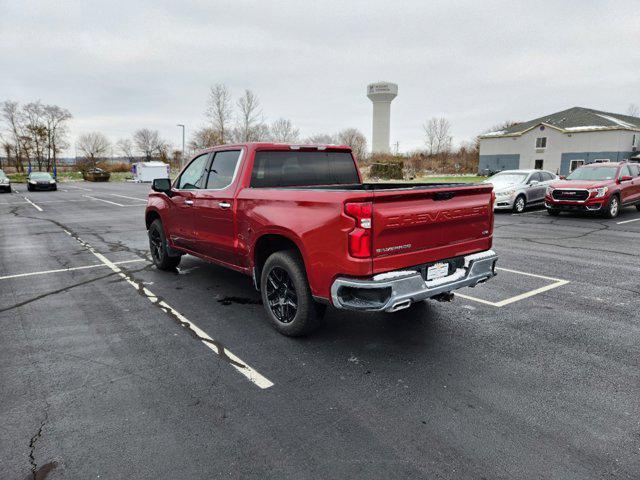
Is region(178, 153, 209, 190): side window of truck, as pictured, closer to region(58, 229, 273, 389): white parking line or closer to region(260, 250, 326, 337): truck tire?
region(58, 229, 273, 389): white parking line

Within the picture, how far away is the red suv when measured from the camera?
13328 mm

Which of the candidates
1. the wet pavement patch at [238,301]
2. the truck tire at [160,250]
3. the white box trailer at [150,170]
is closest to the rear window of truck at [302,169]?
the wet pavement patch at [238,301]

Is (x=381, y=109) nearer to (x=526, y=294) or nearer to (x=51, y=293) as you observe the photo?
(x=526, y=294)

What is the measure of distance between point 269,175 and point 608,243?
27.4 feet

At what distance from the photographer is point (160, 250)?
7.31 metres

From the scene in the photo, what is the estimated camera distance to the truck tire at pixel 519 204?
50.9ft

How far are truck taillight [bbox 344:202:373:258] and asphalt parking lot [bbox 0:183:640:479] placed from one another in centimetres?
107

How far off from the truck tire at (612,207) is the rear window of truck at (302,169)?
11.3 metres

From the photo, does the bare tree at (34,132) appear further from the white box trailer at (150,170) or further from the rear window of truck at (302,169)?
the rear window of truck at (302,169)

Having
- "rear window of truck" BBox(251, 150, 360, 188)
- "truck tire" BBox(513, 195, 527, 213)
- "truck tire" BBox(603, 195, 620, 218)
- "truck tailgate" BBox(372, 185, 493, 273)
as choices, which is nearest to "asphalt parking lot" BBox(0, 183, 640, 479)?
"truck tailgate" BBox(372, 185, 493, 273)

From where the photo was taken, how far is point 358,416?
3064mm

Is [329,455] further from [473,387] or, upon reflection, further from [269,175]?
[269,175]

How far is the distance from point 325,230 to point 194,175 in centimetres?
311

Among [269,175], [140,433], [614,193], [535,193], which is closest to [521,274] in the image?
[269,175]
